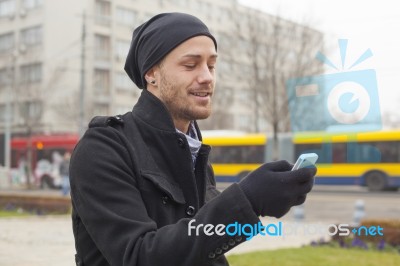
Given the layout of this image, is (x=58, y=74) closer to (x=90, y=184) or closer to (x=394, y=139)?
(x=394, y=139)

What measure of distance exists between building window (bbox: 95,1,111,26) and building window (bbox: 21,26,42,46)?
3973 mm

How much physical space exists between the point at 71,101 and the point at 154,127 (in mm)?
34599

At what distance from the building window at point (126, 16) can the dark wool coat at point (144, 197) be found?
131ft

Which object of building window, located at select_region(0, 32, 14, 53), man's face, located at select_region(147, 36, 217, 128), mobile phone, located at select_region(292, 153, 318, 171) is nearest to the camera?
mobile phone, located at select_region(292, 153, 318, 171)

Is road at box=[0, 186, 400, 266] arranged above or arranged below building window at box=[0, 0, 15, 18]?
below

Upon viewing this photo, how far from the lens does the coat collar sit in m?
1.60

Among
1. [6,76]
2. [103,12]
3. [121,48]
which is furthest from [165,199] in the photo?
[121,48]

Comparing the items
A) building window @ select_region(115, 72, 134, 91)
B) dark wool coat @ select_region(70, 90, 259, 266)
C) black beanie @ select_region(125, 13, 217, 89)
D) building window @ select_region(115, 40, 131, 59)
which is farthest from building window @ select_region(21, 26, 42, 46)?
dark wool coat @ select_region(70, 90, 259, 266)

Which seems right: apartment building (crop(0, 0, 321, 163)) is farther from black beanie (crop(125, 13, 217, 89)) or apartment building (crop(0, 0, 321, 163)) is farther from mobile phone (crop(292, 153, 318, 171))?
mobile phone (crop(292, 153, 318, 171))

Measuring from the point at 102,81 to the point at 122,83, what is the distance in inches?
65.7

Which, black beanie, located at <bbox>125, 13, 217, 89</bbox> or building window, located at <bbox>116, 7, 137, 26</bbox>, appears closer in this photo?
black beanie, located at <bbox>125, 13, 217, 89</bbox>

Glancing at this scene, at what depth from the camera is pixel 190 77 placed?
5.08ft

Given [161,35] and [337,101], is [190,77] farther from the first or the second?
[337,101]

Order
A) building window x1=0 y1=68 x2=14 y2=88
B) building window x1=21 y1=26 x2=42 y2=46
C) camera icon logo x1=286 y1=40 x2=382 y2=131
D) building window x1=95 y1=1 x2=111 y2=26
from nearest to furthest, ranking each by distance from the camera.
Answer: camera icon logo x1=286 y1=40 x2=382 y2=131
building window x1=0 y1=68 x2=14 y2=88
building window x1=21 y1=26 x2=42 y2=46
building window x1=95 y1=1 x2=111 y2=26
